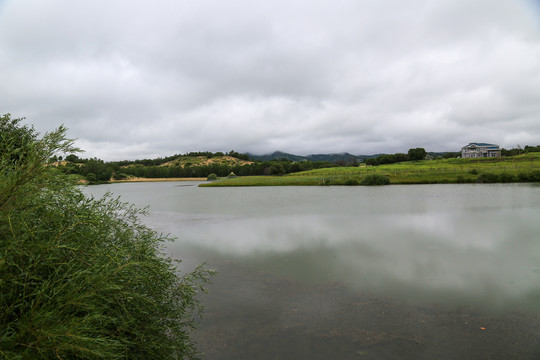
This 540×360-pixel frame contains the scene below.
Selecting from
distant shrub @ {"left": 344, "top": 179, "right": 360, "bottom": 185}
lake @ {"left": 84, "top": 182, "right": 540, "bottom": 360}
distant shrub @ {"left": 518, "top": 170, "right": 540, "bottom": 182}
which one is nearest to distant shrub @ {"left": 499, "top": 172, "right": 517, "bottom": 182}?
distant shrub @ {"left": 518, "top": 170, "right": 540, "bottom": 182}

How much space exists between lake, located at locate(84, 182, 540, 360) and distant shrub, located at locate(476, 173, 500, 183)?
3610cm

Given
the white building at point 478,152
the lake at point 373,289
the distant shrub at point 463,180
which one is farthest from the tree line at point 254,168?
the lake at point 373,289

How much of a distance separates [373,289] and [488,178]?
185 feet

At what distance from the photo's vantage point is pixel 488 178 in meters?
52.4

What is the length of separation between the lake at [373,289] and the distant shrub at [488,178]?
36.1 m

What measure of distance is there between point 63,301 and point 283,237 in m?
16.2

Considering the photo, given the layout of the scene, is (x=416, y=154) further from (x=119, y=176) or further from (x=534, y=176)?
(x=119, y=176)

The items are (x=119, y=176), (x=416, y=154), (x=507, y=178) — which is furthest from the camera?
(x=119, y=176)

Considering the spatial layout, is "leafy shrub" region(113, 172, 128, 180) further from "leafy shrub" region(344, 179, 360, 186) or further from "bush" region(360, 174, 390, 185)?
"bush" region(360, 174, 390, 185)

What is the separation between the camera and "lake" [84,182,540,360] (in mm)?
7488

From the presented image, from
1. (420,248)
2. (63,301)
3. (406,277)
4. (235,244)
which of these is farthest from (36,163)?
(420,248)

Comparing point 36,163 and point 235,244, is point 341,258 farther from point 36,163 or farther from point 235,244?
point 36,163

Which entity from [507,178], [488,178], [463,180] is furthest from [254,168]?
[507,178]

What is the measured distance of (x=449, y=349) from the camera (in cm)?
708
